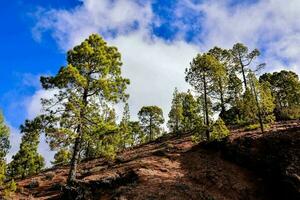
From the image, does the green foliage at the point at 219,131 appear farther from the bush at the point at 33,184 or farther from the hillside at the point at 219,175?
A: the bush at the point at 33,184

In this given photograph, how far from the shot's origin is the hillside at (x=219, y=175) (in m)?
21.8

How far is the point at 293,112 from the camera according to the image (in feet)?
168

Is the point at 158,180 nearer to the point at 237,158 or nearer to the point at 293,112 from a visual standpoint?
the point at 237,158

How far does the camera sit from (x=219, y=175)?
24.4 m

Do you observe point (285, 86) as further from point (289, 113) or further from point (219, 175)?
point (219, 175)

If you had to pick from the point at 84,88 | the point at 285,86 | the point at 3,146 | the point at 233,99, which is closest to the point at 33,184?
the point at 3,146

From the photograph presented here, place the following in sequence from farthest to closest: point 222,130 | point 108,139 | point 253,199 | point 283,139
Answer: point 222,130, point 283,139, point 108,139, point 253,199

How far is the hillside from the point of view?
2181 cm

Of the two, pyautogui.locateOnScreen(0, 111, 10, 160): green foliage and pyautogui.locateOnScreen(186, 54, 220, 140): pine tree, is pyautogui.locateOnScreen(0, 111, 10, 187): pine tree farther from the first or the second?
pyautogui.locateOnScreen(186, 54, 220, 140): pine tree

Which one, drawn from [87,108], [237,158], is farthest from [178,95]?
[87,108]

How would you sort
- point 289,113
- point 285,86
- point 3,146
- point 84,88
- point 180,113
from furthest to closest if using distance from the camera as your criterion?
point 180,113
point 285,86
point 289,113
point 3,146
point 84,88

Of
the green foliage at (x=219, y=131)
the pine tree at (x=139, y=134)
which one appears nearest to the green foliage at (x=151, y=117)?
the pine tree at (x=139, y=134)

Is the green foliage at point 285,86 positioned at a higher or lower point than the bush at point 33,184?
higher

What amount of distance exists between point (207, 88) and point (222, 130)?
6.03m
